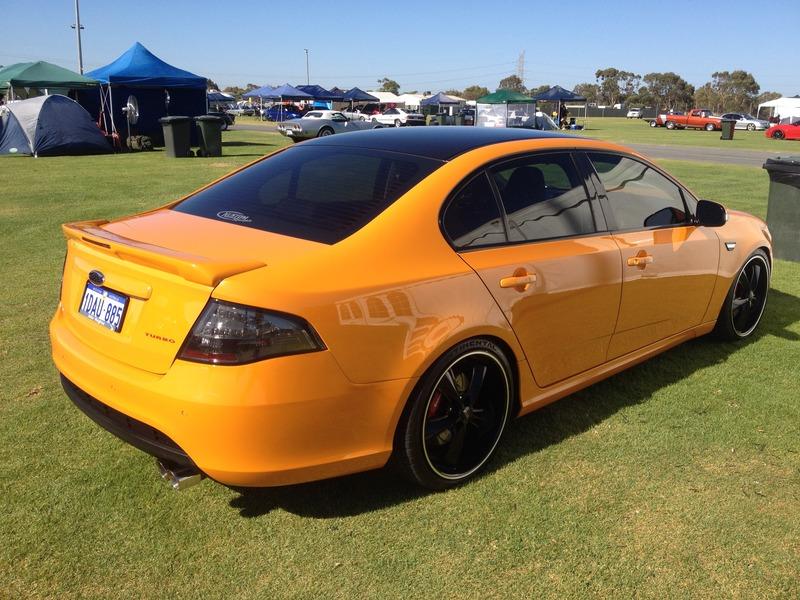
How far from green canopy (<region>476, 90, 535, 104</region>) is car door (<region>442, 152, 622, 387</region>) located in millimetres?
34787

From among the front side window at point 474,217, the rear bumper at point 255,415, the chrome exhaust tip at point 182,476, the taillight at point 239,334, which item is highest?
the front side window at point 474,217

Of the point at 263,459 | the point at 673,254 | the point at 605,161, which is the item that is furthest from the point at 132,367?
the point at 673,254

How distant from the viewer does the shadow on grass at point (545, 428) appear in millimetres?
2938

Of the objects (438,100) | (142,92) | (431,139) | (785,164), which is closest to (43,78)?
(142,92)

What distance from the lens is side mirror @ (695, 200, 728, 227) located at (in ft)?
13.7

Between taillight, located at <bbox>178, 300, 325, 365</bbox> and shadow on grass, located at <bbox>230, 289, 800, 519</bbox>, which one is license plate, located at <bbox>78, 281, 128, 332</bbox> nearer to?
taillight, located at <bbox>178, 300, 325, 365</bbox>

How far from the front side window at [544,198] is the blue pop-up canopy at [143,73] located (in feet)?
75.5

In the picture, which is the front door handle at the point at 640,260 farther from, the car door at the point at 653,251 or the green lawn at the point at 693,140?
the green lawn at the point at 693,140

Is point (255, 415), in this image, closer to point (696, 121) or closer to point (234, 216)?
point (234, 216)

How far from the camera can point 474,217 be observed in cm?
309

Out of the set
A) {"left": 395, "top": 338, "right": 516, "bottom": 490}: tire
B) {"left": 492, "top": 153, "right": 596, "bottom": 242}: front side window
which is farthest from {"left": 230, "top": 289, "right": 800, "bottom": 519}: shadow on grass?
{"left": 492, "top": 153, "right": 596, "bottom": 242}: front side window

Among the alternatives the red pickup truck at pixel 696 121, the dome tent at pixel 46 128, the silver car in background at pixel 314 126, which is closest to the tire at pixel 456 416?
the dome tent at pixel 46 128

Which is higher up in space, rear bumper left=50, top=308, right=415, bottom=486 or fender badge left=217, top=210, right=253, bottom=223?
fender badge left=217, top=210, right=253, bottom=223

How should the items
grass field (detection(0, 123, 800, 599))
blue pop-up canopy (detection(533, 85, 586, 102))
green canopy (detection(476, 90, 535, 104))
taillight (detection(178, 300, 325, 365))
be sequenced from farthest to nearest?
blue pop-up canopy (detection(533, 85, 586, 102))
green canopy (detection(476, 90, 535, 104))
grass field (detection(0, 123, 800, 599))
taillight (detection(178, 300, 325, 365))
